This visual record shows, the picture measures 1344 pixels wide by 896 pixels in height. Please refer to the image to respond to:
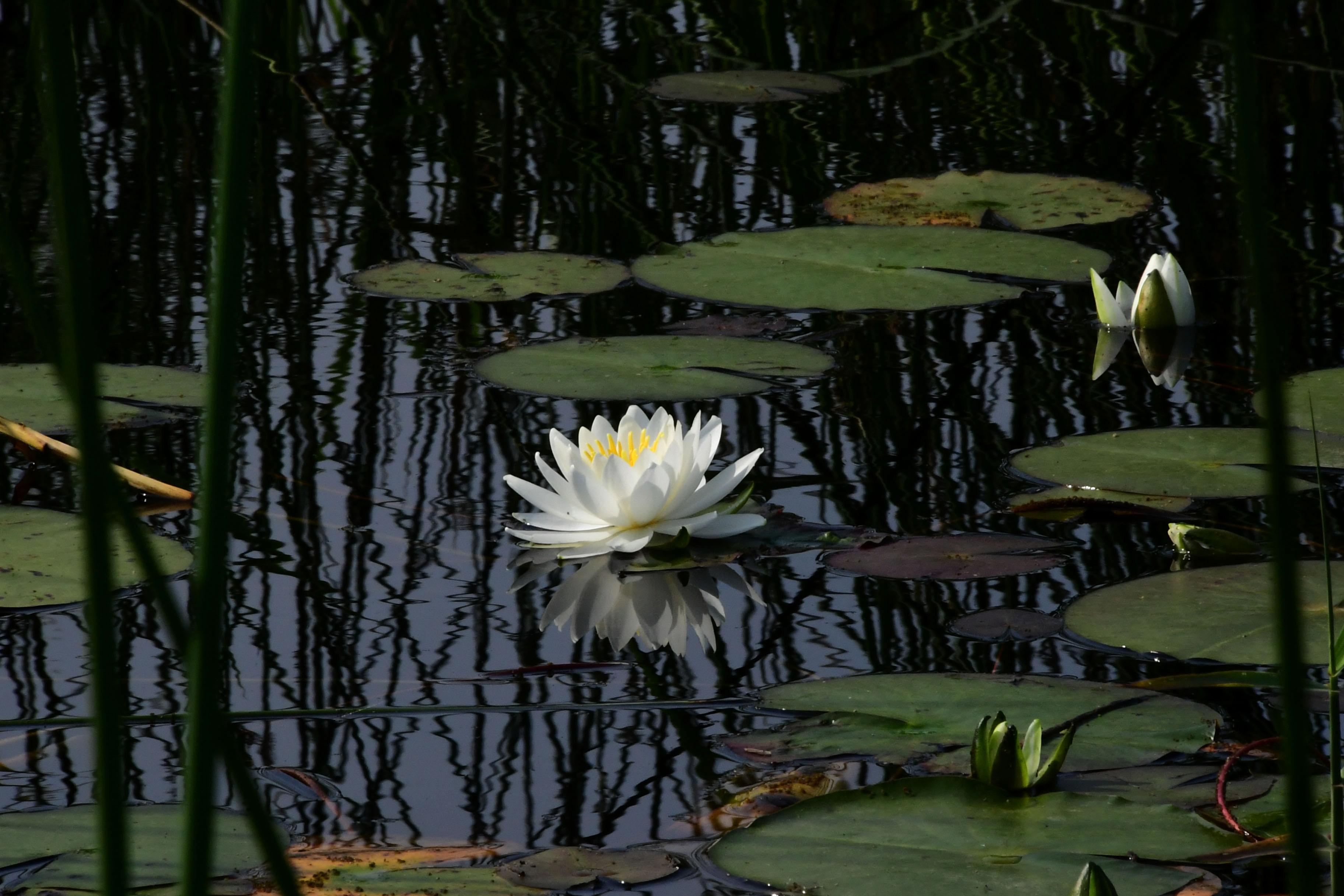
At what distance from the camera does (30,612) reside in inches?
71.2

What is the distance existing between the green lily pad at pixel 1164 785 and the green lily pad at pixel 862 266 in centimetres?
155

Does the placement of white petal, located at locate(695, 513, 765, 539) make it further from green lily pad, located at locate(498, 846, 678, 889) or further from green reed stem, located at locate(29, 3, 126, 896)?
green reed stem, located at locate(29, 3, 126, 896)

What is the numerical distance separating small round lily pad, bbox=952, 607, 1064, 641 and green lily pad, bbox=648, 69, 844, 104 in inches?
124

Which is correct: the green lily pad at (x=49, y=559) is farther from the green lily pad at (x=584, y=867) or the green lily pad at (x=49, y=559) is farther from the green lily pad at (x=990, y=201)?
the green lily pad at (x=990, y=201)

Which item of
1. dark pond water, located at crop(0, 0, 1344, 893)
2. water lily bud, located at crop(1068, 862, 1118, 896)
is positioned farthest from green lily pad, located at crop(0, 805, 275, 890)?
water lily bud, located at crop(1068, 862, 1118, 896)

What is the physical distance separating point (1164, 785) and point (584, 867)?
0.54m

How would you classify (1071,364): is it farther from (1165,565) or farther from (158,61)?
(158,61)

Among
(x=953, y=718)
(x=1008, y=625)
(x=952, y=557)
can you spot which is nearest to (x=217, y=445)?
(x=953, y=718)

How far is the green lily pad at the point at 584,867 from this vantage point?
126 centimetres

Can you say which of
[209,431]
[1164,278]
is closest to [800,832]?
[209,431]

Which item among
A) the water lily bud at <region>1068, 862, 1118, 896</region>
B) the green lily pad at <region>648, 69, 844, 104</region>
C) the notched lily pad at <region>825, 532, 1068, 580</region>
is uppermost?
the green lily pad at <region>648, 69, 844, 104</region>

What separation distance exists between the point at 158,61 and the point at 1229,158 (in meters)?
3.47

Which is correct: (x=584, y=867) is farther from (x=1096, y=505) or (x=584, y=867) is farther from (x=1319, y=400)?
(x=1319, y=400)

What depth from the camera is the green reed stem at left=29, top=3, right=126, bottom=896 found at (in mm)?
468
